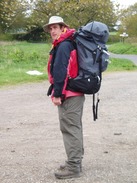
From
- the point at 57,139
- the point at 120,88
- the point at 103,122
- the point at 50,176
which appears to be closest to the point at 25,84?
the point at 120,88

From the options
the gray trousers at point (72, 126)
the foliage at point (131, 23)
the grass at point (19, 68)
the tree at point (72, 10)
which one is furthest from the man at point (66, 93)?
the foliage at point (131, 23)

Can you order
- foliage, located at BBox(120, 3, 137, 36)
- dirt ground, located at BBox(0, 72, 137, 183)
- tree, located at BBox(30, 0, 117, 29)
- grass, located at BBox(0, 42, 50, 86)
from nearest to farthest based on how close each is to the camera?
dirt ground, located at BBox(0, 72, 137, 183)
grass, located at BBox(0, 42, 50, 86)
tree, located at BBox(30, 0, 117, 29)
foliage, located at BBox(120, 3, 137, 36)

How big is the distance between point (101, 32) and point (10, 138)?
2.51m

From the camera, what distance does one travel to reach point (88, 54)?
3.75 meters

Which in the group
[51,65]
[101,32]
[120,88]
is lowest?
[120,88]

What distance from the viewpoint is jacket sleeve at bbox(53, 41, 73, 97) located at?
3.68 metres

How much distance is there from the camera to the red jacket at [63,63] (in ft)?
12.1

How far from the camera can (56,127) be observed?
6133 mm

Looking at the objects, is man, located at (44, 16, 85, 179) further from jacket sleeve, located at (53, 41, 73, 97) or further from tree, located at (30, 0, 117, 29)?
tree, located at (30, 0, 117, 29)

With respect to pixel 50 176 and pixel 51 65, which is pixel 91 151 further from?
pixel 51 65

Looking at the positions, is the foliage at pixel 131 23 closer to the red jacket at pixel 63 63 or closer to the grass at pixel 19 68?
the grass at pixel 19 68

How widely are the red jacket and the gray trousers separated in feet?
0.39

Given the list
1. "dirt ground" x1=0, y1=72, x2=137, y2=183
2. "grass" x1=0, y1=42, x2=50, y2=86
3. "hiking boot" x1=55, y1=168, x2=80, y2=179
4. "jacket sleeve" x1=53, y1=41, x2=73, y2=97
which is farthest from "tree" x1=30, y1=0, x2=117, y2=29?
"hiking boot" x1=55, y1=168, x2=80, y2=179

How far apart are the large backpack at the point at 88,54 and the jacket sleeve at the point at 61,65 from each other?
0.10 metres
